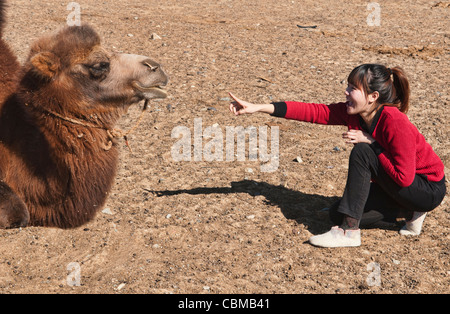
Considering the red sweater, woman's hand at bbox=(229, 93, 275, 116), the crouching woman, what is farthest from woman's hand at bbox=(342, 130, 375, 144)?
woman's hand at bbox=(229, 93, 275, 116)

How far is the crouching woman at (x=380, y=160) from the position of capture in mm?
3898

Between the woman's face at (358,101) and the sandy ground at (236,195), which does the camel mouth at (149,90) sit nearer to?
the sandy ground at (236,195)

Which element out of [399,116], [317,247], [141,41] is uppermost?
[399,116]

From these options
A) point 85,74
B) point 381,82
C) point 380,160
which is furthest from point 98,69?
point 380,160

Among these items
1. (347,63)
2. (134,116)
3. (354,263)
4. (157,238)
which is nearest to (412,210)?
(354,263)

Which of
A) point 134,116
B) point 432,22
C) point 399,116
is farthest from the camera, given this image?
point 432,22

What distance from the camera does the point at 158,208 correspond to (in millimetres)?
4727

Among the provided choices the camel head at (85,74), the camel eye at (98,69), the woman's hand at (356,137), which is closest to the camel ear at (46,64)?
the camel head at (85,74)

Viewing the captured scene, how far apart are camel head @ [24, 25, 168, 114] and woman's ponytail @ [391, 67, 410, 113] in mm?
1765

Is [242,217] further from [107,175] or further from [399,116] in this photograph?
[399,116]

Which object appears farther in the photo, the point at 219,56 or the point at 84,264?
the point at 219,56

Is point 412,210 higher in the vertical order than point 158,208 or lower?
higher

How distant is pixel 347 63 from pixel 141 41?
3469 millimetres

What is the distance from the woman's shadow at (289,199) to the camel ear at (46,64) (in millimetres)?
1563
